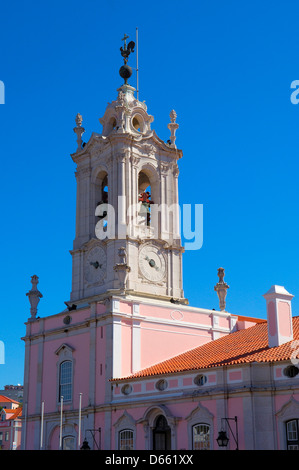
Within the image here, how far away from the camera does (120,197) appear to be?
43.4 m

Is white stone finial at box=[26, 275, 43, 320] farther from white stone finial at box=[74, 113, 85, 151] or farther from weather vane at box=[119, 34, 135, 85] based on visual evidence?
weather vane at box=[119, 34, 135, 85]

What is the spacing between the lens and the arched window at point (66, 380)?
40.1m

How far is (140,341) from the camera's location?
128 feet

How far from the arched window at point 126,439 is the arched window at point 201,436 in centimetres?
411

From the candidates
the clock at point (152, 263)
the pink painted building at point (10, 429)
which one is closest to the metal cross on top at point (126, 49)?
the clock at point (152, 263)

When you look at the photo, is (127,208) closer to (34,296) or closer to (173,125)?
(173,125)

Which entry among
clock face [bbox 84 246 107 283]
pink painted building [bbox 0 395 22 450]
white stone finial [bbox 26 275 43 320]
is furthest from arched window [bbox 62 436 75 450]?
pink painted building [bbox 0 395 22 450]

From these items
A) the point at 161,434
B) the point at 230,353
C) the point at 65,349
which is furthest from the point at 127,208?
the point at 161,434

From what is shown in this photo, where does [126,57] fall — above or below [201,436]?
above

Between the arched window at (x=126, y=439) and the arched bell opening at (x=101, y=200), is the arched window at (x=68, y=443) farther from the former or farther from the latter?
the arched bell opening at (x=101, y=200)

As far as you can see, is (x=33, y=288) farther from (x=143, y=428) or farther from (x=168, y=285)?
(x=143, y=428)

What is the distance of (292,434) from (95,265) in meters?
18.2

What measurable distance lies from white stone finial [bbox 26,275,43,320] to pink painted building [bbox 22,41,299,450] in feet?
0.21
